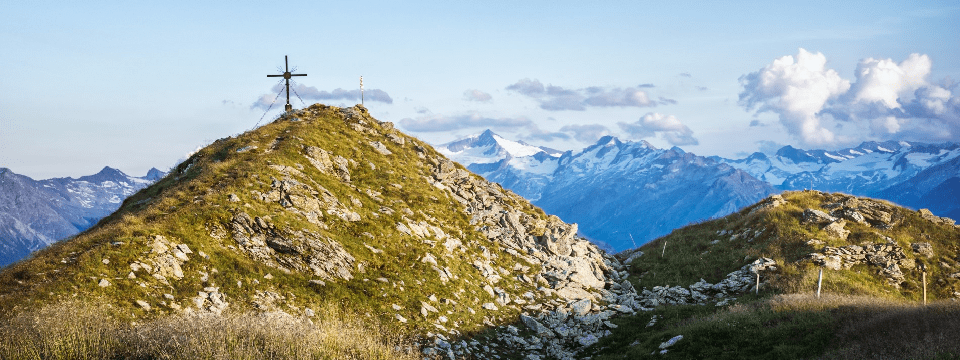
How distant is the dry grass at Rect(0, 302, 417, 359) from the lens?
1543 cm

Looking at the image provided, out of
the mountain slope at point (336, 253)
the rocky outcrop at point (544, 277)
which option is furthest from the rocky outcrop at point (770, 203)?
the mountain slope at point (336, 253)

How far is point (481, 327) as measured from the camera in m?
30.1

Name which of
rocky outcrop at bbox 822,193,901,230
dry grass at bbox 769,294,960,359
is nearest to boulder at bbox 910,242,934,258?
rocky outcrop at bbox 822,193,901,230

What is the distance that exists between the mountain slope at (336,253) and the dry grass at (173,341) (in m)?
4.82

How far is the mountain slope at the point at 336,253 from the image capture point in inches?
967

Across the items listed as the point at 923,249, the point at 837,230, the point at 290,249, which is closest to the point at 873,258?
the point at 837,230

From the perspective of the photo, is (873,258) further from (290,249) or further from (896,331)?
(290,249)

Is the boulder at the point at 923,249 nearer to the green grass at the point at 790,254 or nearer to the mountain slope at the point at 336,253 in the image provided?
the green grass at the point at 790,254

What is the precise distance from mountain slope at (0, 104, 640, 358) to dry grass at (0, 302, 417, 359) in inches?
190

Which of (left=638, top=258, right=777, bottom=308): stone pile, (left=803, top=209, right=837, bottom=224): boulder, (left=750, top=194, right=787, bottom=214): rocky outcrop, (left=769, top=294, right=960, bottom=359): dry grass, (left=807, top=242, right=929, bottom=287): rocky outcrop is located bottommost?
(left=638, top=258, right=777, bottom=308): stone pile

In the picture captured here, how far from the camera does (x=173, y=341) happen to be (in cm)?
1611

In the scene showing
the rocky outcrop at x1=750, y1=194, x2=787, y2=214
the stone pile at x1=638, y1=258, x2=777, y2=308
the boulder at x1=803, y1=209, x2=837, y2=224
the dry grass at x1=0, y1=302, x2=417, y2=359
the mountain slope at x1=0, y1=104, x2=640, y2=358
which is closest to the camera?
the dry grass at x1=0, y1=302, x2=417, y2=359

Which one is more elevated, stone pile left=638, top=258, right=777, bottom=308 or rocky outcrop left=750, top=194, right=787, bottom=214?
rocky outcrop left=750, top=194, right=787, bottom=214

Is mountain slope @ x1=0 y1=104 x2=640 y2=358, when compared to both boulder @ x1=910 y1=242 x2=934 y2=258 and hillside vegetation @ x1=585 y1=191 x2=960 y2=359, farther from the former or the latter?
boulder @ x1=910 y1=242 x2=934 y2=258
